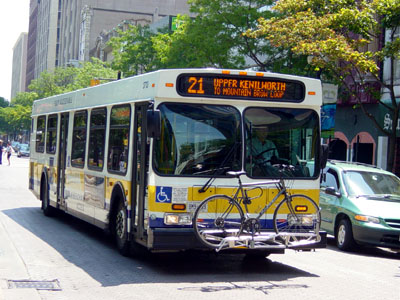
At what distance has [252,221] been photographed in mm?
9461

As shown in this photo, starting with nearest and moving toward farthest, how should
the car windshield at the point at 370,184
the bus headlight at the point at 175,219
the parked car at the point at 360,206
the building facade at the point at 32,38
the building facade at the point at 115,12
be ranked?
the bus headlight at the point at 175,219
the parked car at the point at 360,206
the car windshield at the point at 370,184
the building facade at the point at 115,12
the building facade at the point at 32,38

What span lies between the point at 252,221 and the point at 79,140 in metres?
5.57

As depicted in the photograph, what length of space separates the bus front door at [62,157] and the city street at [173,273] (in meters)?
1.52

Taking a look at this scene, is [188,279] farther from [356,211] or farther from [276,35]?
[276,35]

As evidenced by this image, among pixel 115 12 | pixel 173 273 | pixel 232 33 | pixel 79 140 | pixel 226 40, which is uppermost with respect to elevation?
pixel 115 12

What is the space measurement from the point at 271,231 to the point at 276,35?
11.7 meters

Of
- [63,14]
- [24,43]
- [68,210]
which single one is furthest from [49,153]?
[24,43]

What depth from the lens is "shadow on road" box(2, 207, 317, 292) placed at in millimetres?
9258

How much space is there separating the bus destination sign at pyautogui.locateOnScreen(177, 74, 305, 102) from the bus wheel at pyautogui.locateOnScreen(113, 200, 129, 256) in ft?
7.61

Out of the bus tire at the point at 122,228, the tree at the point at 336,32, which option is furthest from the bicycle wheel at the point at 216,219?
the tree at the point at 336,32

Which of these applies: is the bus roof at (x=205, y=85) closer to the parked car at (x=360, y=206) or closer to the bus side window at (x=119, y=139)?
the bus side window at (x=119, y=139)

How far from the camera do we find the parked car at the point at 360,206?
13219mm

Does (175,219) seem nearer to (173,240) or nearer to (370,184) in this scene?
(173,240)

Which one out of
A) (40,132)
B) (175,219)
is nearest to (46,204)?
(40,132)
